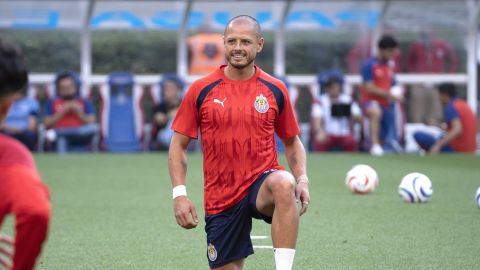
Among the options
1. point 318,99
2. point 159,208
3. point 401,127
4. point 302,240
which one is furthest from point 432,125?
point 302,240

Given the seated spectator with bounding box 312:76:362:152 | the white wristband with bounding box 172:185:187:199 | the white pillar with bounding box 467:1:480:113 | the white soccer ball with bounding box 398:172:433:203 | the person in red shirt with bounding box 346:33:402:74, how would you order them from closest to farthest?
the white wristband with bounding box 172:185:187:199 → the white soccer ball with bounding box 398:172:433:203 → the seated spectator with bounding box 312:76:362:152 → the person in red shirt with bounding box 346:33:402:74 → the white pillar with bounding box 467:1:480:113

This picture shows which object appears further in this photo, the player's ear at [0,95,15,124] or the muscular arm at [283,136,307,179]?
the muscular arm at [283,136,307,179]

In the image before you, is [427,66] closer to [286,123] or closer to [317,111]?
[317,111]

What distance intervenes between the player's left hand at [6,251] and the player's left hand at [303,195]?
2003 millimetres

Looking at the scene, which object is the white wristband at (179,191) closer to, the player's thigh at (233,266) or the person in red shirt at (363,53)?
the player's thigh at (233,266)

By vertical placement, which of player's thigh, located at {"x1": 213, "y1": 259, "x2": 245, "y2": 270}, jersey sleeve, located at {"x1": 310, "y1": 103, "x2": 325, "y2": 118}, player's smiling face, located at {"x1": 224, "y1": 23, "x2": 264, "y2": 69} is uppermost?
player's smiling face, located at {"x1": 224, "y1": 23, "x2": 264, "y2": 69}

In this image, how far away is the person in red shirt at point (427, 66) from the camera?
74.8ft

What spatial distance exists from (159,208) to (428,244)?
3.66 m

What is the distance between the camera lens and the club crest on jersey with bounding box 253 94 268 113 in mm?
5961

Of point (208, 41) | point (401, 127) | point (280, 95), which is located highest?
point (280, 95)

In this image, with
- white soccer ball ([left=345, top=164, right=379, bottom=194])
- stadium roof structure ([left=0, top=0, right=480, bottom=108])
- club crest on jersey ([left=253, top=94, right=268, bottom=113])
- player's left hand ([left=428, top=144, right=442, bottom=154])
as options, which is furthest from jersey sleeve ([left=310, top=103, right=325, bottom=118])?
club crest on jersey ([left=253, top=94, right=268, bottom=113])

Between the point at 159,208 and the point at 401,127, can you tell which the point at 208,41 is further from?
the point at 159,208

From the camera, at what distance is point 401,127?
22062 millimetres

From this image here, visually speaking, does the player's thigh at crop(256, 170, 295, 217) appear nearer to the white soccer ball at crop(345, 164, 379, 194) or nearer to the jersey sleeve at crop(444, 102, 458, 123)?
the white soccer ball at crop(345, 164, 379, 194)
